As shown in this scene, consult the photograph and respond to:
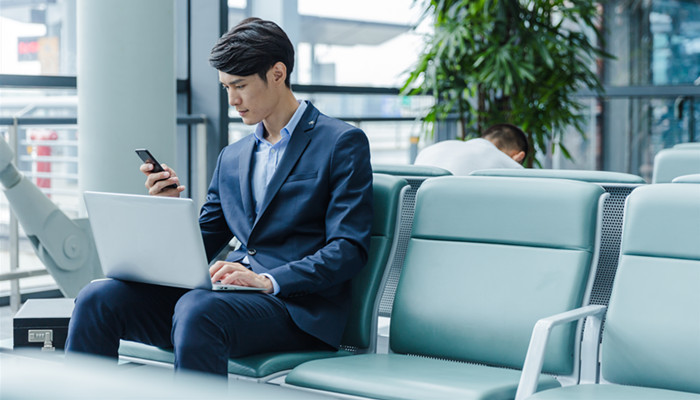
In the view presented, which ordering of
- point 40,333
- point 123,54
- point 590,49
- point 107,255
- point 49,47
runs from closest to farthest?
point 107,255, point 40,333, point 123,54, point 49,47, point 590,49

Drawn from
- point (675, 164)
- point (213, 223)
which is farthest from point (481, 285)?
point (675, 164)

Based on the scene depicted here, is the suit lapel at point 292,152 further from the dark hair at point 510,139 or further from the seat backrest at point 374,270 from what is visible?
the dark hair at point 510,139

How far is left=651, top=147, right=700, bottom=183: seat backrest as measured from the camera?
3828 millimetres

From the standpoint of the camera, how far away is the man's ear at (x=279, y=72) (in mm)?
2258

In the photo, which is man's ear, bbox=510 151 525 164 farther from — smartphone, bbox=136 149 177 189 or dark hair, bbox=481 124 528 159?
smartphone, bbox=136 149 177 189

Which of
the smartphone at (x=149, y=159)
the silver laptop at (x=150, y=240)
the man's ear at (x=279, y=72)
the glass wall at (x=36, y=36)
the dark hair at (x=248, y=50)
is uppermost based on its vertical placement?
the glass wall at (x=36, y=36)

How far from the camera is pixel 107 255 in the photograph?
84.4 inches

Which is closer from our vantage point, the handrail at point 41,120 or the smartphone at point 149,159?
the smartphone at point 149,159

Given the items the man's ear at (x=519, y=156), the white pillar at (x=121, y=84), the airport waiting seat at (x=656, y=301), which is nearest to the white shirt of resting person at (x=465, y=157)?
the man's ear at (x=519, y=156)

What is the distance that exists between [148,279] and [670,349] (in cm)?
122

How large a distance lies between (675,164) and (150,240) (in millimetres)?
2695

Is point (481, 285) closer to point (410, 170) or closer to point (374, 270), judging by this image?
point (374, 270)

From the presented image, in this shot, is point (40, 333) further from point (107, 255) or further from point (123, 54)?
point (123, 54)

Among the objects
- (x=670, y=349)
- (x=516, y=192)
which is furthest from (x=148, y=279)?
(x=670, y=349)
